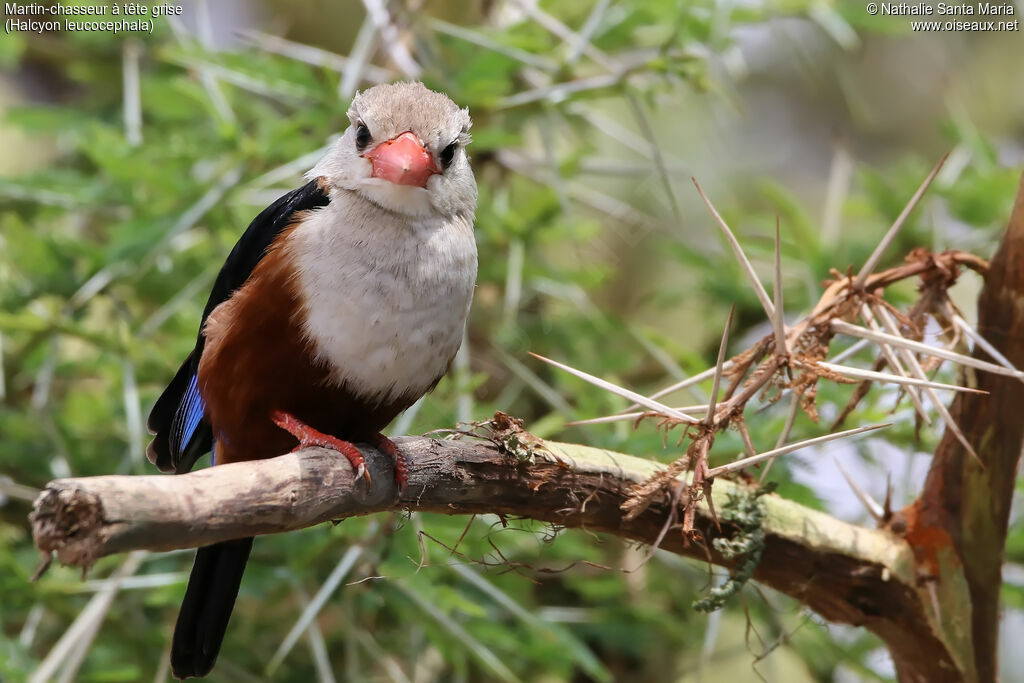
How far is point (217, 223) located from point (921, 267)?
2117 millimetres

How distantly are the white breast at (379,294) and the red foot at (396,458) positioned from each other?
0.42ft

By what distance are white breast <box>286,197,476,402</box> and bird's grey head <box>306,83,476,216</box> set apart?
50 mm

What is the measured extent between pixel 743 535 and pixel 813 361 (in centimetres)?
42

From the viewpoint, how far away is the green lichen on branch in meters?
1.94

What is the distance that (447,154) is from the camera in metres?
2.32

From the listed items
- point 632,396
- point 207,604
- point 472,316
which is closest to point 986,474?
point 632,396

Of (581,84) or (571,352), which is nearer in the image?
(581,84)

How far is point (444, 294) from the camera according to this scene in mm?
2107

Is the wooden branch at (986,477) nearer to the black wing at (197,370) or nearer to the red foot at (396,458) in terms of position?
the red foot at (396,458)

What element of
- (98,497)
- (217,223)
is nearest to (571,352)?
(217,223)

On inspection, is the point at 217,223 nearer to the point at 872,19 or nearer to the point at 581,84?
the point at 581,84

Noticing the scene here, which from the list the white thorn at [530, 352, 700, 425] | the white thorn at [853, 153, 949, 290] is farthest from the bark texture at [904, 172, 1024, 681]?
the white thorn at [530, 352, 700, 425]

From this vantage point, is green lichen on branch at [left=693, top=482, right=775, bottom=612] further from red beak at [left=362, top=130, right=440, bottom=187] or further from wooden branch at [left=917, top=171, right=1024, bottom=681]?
red beak at [left=362, top=130, right=440, bottom=187]

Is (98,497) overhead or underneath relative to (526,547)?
overhead
